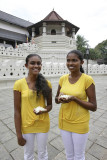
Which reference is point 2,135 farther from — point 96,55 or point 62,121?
point 96,55

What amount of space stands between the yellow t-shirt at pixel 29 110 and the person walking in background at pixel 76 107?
0.96ft

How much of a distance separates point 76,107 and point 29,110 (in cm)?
59

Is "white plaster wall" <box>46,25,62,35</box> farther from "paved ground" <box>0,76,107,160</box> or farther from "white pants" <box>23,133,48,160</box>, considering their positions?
"white pants" <box>23,133,48,160</box>

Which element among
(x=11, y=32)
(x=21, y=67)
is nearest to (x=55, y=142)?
(x=21, y=67)

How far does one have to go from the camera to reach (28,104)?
1.25 meters

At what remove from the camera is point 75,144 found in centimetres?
125

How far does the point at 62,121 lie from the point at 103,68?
1405 centimetres

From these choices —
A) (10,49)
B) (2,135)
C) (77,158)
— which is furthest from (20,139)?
(10,49)

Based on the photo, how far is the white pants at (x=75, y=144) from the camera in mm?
1243

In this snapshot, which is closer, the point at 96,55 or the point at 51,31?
the point at 51,31

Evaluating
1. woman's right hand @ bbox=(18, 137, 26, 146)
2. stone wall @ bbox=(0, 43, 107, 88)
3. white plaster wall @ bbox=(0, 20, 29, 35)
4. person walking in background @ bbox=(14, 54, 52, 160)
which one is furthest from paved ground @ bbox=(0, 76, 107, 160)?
white plaster wall @ bbox=(0, 20, 29, 35)

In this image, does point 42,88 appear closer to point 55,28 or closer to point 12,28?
point 55,28

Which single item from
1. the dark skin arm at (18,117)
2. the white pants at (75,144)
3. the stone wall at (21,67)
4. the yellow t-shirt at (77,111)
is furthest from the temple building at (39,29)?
the white pants at (75,144)

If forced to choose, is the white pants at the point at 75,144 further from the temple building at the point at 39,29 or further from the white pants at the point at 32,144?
the temple building at the point at 39,29
